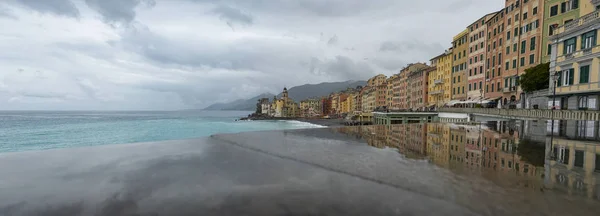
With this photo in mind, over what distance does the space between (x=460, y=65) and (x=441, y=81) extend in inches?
344

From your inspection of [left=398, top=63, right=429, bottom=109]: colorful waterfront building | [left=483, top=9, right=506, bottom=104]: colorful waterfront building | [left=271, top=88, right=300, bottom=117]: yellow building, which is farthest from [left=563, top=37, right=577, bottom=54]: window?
[left=271, top=88, right=300, bottom=117]: yellow building

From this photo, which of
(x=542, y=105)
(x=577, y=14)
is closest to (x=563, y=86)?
(x=542, y=105)

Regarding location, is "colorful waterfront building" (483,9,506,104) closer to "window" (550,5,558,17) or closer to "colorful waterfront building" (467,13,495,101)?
"colorful waterfront building" (467,13,495,101)

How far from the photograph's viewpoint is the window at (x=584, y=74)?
24.1 metres

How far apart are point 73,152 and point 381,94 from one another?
120m

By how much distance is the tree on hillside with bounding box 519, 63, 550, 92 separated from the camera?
33500 millimetres

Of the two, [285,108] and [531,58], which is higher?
[531,58]

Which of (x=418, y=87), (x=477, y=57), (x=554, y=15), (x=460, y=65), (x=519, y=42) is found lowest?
(x=418, y=87)

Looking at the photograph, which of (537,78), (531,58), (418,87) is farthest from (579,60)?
(418,87)

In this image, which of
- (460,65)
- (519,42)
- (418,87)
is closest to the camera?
(519,42)

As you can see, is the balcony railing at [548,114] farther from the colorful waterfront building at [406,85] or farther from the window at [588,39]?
the colorful waterfront building at [406,85]

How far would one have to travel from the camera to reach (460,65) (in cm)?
6134

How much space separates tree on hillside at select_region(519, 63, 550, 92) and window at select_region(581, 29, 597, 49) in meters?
9.53

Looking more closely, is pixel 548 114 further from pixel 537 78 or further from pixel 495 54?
pixel 495 54
